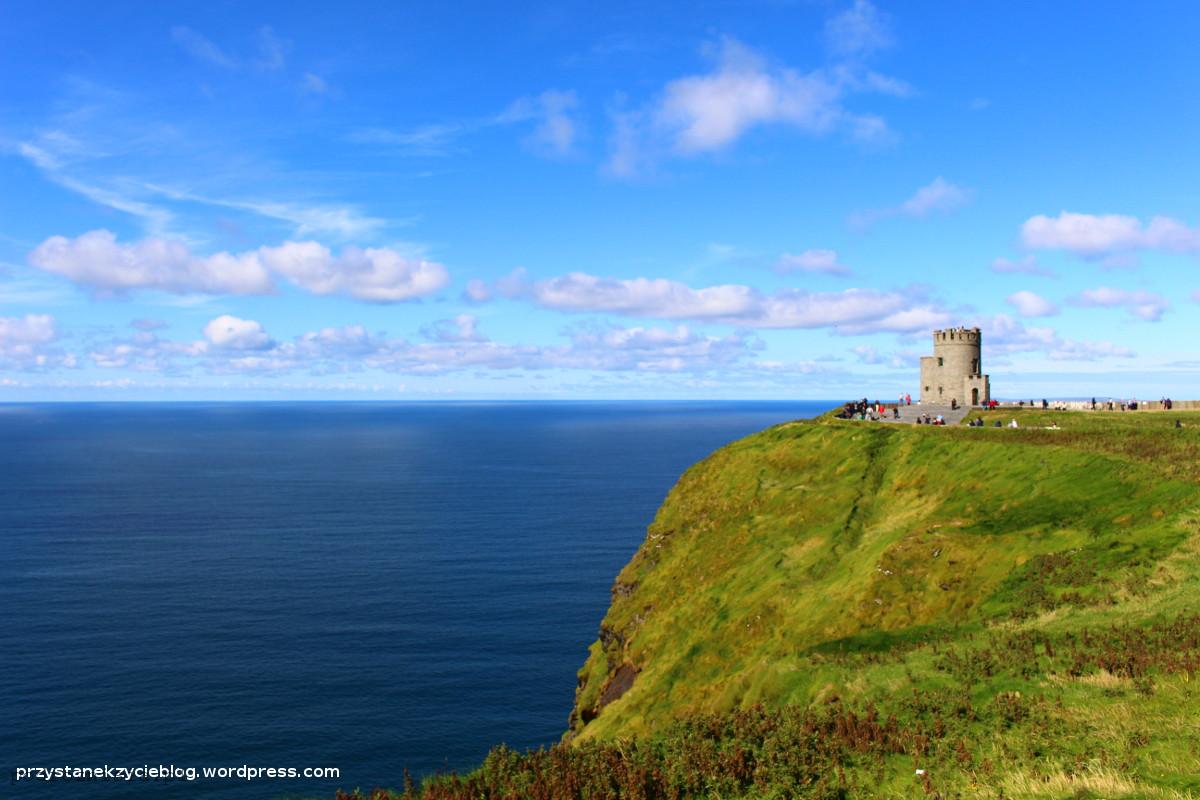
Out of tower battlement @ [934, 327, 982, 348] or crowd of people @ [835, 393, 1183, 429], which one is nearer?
crowd of people @ [835, 393, 1183, 429]

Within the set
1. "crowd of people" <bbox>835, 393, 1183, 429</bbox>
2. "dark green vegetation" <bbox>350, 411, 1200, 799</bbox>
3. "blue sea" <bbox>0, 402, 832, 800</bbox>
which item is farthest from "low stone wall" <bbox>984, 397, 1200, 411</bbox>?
"blue sea" <bbox>0, 402, 832, 800</bbox>

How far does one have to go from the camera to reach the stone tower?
77.7m

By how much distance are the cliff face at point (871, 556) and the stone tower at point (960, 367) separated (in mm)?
18874

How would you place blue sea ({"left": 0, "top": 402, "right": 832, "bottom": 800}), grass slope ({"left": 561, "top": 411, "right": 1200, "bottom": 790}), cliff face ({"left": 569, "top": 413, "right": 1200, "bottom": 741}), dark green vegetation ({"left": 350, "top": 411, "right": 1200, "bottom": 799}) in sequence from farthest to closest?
1. blue sea ({"left": 0, "top": 402, "right": 832, "bottom": 800})
2. cliff face ({"left": 569, "top": 413, "right": 1200, "bottom": 741})
3. grass slope ({"left": 561, "top": 411, "right": 1200, "bottom": 790})
4. dark green vegetation ({"left": 350, "top": 411, "right": 1200, "bottom": 799})

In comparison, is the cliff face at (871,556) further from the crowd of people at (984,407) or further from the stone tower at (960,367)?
the stone tower at (960,367)

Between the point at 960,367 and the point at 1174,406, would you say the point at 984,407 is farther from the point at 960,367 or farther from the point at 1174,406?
the point at 1174,406

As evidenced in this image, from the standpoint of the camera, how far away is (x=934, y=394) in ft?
266

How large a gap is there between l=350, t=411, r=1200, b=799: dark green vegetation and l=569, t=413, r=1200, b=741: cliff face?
0.16 m

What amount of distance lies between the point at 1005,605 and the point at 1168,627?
5.99 meters

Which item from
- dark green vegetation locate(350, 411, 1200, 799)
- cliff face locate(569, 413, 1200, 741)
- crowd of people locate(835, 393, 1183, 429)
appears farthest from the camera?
crowd of people locate(835, 393, 1183, 429)

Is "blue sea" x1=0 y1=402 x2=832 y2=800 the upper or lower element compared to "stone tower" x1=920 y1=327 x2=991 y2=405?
lower

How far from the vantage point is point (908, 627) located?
2817cm

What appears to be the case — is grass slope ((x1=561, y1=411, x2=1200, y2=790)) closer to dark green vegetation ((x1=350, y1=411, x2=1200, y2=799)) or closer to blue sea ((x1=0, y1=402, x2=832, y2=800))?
dark green vegetation ((x1=350, y1=411, x2=1200, y2=799))

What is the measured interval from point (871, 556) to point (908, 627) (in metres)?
9.03
